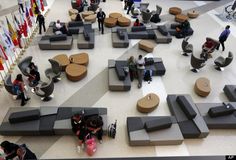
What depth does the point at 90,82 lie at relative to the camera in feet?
31.7

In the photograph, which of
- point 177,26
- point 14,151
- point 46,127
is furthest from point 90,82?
point 177,26

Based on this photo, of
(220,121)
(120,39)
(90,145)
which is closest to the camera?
(90,145)

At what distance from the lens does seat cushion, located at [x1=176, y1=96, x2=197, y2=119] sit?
25.1 ft

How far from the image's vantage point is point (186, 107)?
309 inches

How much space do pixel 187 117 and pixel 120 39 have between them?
6132 mm

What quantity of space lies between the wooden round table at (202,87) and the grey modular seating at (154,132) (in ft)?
7.81

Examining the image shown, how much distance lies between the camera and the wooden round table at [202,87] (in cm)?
898

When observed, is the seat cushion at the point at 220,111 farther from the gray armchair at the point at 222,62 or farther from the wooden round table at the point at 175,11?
the wooden round table at the point at 175,11

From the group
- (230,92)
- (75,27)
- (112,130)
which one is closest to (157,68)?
(230,92)

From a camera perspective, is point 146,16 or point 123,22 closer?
point 123,22

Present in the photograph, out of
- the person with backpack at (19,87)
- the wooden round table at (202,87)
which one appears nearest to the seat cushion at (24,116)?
the person with backpack at (19,87)

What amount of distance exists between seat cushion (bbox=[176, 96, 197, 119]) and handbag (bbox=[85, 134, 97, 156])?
3.59 metres

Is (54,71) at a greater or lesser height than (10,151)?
greater

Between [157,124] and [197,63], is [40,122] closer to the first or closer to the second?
[157,124]
